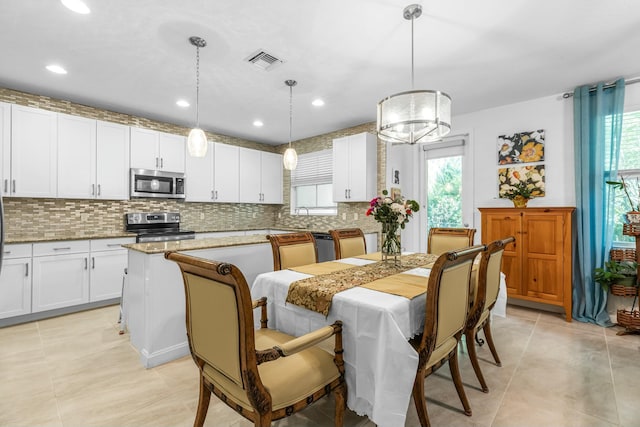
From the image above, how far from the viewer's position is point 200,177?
4.86 m

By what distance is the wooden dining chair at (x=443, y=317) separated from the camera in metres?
1.43

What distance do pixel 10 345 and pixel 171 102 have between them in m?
2.91

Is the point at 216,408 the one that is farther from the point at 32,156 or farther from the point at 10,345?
the point at 32,156

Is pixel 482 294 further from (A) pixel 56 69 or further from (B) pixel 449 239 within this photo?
(A) pixel 56 69

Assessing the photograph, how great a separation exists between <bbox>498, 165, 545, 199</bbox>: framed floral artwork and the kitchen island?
129 inches

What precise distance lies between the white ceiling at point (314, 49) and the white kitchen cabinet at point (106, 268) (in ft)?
5.83

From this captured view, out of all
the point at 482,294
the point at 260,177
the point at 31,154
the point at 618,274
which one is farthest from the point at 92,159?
the point at 618,274

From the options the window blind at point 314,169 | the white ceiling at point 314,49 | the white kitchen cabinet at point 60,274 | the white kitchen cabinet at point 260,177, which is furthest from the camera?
the white kitchen cabinet at point 260,177

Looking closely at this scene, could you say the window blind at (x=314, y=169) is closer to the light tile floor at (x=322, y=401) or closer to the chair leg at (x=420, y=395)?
the light tile floor at (x=322, y=401)

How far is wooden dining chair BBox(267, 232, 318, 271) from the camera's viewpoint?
2377mm

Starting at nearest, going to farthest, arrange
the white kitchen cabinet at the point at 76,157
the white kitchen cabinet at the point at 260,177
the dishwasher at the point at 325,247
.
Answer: the white kitchen cabinet at the point at 76,157 → the dishwasher at the point at 325,247 → the white kitchen cabinet at the point at 260,177

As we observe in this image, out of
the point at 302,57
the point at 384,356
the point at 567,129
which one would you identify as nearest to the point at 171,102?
the point at 302,57

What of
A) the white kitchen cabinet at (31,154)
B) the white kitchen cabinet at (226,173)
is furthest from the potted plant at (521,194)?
the white kitchen cabinet at (31,154)

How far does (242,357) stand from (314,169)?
4.59 meters
